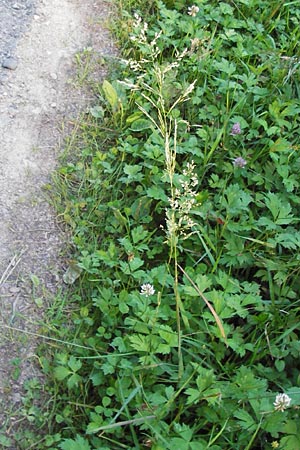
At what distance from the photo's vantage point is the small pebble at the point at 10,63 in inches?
134

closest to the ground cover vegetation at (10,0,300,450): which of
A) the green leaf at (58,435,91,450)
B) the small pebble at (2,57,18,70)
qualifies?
the green leaf at (58,435,91,450)

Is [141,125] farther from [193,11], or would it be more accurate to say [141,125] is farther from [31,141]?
[193,11]

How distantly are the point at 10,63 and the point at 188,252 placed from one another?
1.58 meters

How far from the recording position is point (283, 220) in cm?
270

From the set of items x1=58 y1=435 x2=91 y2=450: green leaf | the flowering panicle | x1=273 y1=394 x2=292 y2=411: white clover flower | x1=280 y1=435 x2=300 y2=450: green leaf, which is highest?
the flowering panicle

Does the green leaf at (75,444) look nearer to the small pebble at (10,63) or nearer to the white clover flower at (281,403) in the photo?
the white clover flower at (281,403)

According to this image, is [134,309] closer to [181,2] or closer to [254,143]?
[254,143]

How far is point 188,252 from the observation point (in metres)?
2.74

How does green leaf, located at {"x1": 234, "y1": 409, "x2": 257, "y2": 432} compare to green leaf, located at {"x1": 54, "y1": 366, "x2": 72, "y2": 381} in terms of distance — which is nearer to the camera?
green leaf, located at {"x1": 234, "y1": 409, "x2": 257, "y2": 432}

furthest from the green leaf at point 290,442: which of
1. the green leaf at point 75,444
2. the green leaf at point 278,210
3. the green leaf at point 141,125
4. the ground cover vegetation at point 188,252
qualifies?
the green leaf at point 141,125

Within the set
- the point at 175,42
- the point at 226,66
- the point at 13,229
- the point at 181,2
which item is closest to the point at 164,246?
the point at 13,229

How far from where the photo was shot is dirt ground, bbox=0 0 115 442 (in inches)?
101

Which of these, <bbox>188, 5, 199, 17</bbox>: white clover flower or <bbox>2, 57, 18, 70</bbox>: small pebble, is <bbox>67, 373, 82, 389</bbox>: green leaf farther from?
<bbox>188, 5, 199, 17</bbox>: white clover flower

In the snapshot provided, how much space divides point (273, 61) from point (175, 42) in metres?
0.58
